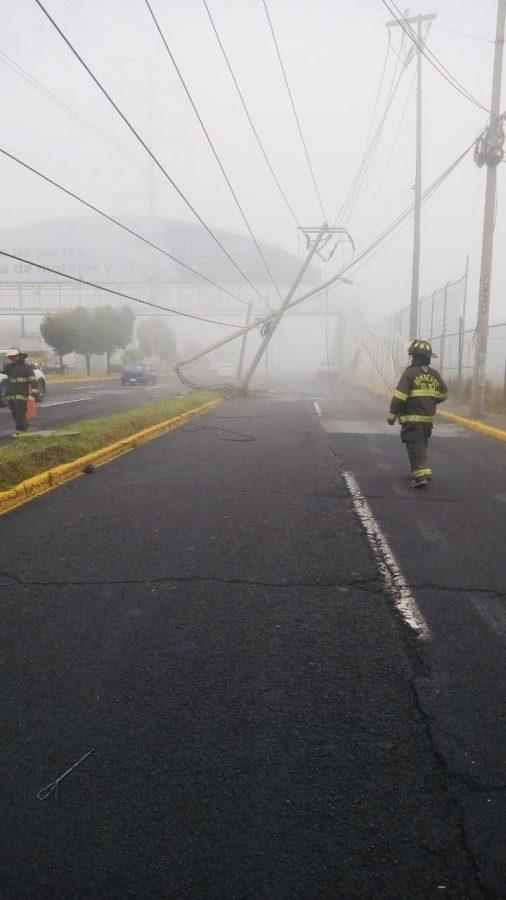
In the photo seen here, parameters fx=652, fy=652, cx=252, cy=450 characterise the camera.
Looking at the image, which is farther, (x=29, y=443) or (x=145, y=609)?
(x=29, y=443)

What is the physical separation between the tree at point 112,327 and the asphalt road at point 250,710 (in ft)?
151

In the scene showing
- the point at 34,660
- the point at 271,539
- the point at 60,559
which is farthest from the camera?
the point at 271,539

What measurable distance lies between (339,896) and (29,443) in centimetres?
920

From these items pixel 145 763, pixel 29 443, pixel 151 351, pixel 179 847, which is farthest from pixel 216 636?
pixel 151 351

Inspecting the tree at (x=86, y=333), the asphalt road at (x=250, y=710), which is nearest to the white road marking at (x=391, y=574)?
the asphalt road at (x=250, y=710)

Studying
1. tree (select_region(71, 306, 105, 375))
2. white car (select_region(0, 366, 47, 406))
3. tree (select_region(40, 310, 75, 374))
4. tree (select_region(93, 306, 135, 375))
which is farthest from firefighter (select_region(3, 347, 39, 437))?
tree (select_region(93, 306, 135, 375))

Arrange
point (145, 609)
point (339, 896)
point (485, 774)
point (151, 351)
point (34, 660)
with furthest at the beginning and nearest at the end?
1. point (151, 351)
2. point (145, 609)
3. point (34, 660)
4. point (485, 774)
5. point (339, 896)

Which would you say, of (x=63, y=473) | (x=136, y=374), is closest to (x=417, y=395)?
(x=63, y=473)

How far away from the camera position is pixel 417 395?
26.5 feet

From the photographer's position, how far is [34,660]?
3381mm

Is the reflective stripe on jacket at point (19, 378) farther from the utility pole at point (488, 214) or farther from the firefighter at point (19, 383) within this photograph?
the utility pole at point (488, 214)

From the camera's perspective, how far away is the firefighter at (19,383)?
12.3 meters

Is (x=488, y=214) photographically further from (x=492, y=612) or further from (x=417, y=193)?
(x=492, y=612)

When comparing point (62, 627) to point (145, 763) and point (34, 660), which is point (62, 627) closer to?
point (34, 660)
